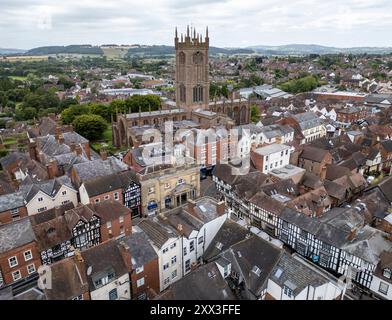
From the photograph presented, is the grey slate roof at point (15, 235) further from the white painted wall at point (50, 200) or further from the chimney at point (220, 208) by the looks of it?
the chimney at point (220, 208)

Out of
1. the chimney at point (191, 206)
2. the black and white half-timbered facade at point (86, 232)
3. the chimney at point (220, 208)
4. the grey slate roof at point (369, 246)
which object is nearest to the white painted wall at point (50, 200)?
the black and white half-timbered facade at point (86, 232)

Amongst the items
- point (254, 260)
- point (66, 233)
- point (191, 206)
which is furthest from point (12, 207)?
point (254, 260)

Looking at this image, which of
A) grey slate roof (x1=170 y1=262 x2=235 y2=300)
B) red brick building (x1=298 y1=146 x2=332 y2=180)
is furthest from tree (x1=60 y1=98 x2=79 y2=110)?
grey slate roof (x1=170 y1=262 x2=235 y2=300)

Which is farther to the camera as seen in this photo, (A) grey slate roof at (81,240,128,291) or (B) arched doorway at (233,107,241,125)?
(B) arched doorway at (233,107,241,125)

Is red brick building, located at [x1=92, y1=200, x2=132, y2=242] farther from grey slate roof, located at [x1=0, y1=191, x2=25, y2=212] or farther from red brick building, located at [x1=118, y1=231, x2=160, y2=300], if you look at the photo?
grey slate roof, located at [x1=0, y1=191, x2=25, y2=212]

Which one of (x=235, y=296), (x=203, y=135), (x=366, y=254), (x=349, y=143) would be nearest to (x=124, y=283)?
(x=235, y=296)
